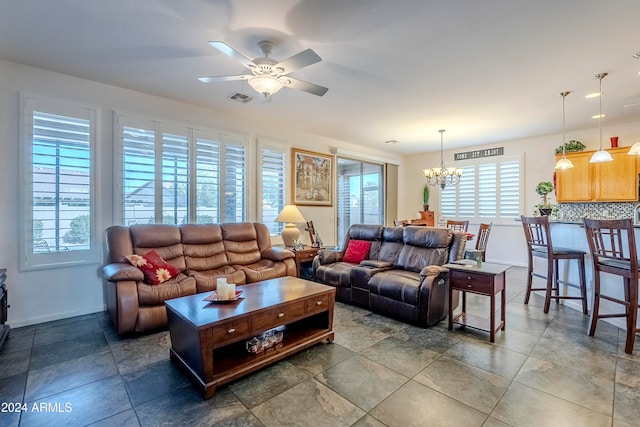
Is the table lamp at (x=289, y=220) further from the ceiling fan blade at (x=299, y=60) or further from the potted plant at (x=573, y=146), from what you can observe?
the potted plant at (x=573, y=146)

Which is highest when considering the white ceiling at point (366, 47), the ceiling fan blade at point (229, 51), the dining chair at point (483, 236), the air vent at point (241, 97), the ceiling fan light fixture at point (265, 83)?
the air vent at point (241, 97)

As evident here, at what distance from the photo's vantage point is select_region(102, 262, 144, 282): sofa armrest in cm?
276

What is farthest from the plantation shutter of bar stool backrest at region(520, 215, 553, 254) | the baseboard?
bar stool backrest at region(520, 215, 553, 254)

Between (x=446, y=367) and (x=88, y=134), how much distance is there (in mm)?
4356

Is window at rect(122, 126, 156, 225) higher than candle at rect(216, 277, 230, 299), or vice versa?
window at rect(122, 126, 156, 225)

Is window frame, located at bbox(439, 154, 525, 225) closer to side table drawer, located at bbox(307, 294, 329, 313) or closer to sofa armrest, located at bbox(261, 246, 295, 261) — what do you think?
sofa armrest, located at bbox(261, 246, 295, 261)

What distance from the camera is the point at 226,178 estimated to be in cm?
446

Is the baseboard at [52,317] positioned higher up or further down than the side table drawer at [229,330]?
further down

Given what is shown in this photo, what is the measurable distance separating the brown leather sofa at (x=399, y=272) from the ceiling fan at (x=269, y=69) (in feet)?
7.05

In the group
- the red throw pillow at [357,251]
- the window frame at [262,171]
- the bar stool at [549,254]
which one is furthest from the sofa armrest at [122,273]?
the bar stool at [549,254]

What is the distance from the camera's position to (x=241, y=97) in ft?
12.6

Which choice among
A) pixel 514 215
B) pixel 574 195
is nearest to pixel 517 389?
pixel 574 195

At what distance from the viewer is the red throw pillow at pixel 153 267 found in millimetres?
3043

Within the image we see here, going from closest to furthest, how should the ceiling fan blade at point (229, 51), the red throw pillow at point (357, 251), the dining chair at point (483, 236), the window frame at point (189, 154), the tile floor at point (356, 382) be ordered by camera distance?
the tile floor at point (356, 382) < the ceiling fan blade at point (229, 51) < the window frame at point (189, 154) < the red throw pillow at point (357, 251) < the dining chair at point (483, 236)
